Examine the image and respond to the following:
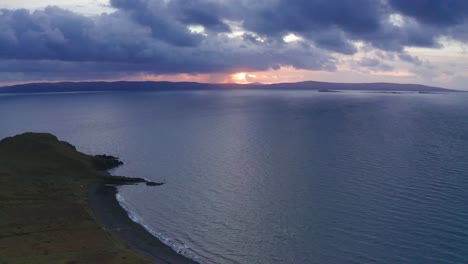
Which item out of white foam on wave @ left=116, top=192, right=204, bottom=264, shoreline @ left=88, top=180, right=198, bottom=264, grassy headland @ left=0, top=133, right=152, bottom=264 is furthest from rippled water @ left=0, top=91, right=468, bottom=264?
grassy headland @ left=0, top=133, right=152, bottom=264

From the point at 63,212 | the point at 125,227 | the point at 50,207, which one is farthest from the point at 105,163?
the point at 125,227

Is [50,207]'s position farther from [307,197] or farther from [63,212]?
[307,197]

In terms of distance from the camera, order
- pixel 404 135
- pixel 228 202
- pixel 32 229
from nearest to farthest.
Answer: pixel 32 229 < pixel 228 202 < pixel 404 135

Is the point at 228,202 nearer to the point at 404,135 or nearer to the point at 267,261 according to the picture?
the point at 267,261

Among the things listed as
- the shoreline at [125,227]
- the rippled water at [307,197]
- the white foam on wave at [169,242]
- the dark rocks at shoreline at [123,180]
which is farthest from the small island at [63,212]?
the rippled water at [307,197]

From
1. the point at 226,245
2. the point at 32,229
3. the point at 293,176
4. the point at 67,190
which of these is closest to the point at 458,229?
the point at 226,245

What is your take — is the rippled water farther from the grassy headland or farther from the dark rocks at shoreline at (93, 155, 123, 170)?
the grassy headland

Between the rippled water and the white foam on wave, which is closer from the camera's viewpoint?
the rippled water
